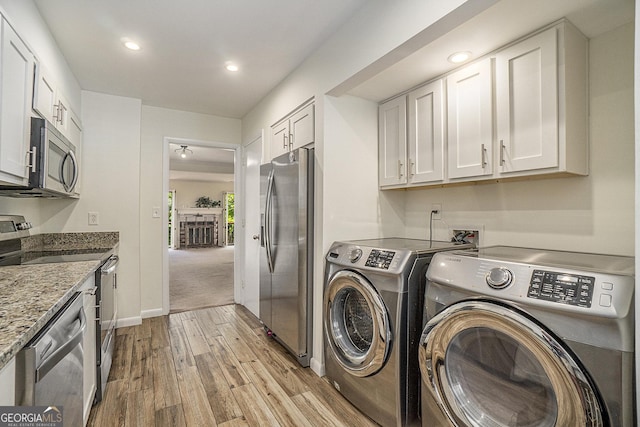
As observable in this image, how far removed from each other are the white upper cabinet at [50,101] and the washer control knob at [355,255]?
6.52 ft

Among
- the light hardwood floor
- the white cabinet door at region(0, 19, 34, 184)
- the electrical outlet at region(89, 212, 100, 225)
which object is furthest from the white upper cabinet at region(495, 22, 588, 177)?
the electrical outlet at region(89, 212, 100, 225)

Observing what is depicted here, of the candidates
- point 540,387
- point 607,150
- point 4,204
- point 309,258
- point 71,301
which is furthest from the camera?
point 309,258

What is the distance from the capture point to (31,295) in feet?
3.76

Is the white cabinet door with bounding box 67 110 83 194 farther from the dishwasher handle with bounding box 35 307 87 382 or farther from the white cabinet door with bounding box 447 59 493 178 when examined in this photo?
the white cabinet door with bounding box 447 59 493 178

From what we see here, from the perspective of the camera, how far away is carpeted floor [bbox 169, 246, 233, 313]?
406 cm

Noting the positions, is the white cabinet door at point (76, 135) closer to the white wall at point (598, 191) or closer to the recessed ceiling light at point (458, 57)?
the recessed ceiling light at point (458, 57)

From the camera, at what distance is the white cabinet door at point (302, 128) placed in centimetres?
247

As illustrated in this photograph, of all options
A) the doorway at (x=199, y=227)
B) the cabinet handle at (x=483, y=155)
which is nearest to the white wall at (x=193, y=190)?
the doorway at (x=199, y=227)

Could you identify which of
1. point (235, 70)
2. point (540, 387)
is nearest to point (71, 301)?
point (540, 387)

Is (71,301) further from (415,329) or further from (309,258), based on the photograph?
(415,329)

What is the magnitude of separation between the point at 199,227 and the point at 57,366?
33.8 feet

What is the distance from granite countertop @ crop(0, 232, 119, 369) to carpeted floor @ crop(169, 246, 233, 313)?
7.45 feet

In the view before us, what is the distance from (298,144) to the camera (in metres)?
2.66

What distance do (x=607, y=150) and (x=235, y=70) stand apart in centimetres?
270
